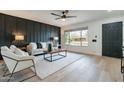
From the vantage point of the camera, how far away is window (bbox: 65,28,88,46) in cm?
696

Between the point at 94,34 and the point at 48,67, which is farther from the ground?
the point at 94,34

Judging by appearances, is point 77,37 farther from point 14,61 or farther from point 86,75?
point 14,61

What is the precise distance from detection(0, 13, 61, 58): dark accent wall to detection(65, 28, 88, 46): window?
1.46 m

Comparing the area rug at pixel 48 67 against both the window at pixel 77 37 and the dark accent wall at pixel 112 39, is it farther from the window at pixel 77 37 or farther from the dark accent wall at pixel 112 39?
the window at pixel 77 37

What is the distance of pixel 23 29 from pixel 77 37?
414 centimetres

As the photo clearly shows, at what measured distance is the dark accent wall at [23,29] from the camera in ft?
15.3

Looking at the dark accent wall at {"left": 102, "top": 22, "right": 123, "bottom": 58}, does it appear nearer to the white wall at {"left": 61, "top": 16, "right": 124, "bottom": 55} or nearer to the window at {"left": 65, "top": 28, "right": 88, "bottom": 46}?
the white wall at {"left": 61, "top": 16, "right": 124, "bottom": 55}

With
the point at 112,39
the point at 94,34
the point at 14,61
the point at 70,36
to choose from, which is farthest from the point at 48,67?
the point at 70,36

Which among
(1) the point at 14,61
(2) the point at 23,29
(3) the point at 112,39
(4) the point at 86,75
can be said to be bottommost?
(4) the point at 86,75

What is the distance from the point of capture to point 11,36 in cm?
499

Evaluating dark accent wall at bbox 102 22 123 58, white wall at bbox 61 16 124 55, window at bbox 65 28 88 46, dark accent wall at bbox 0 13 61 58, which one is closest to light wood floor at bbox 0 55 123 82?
dark accent wall at bbox 102 22 123 58

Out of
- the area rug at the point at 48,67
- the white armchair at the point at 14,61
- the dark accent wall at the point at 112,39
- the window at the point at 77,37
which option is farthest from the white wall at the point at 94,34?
the white armchair at the point at 14,61

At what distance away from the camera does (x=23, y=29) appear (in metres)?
5.57

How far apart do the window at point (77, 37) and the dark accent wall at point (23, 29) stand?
1459 mm
